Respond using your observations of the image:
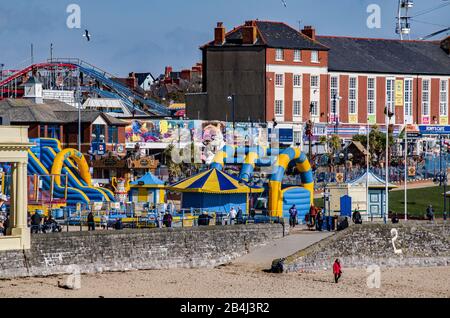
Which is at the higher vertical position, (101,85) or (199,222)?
(101,85)

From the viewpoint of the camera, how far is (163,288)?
51094 mm

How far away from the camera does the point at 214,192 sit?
2534 inches

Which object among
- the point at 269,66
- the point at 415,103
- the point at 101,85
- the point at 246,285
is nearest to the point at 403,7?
the point at 415,103

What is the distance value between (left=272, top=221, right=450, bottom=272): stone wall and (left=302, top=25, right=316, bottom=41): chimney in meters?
50.6

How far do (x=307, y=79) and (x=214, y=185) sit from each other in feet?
156

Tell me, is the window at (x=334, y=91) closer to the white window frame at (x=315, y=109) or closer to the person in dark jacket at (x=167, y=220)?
the white window frame at (x=315, y=109)

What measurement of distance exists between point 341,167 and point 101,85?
3170 centimetres

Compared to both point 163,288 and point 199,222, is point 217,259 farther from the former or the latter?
point 163,288

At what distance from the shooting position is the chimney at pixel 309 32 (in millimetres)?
112688

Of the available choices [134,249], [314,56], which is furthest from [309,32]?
[134,249]

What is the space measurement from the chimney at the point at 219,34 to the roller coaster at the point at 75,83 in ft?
37.6

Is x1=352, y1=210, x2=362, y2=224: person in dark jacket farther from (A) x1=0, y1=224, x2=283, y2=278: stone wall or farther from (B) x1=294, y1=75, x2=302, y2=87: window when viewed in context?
(B) x1=294, y1=75, x2=302, y2=87: window

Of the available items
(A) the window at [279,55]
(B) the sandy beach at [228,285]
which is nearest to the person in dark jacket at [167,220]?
(B) the sandy beach at [228,285]

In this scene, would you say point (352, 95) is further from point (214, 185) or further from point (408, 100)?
point (214, 185)
